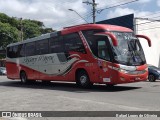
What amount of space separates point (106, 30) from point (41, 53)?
6506 mm

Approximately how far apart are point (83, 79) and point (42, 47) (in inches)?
189

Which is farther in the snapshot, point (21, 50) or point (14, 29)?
point (14, 29)

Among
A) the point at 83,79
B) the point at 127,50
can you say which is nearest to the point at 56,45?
the point at 83,79

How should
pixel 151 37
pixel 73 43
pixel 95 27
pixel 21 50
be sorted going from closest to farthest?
pixel 95 27
pixel 73 43
pixel 21 50
pixel 151 37

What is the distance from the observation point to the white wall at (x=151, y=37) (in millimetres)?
39906

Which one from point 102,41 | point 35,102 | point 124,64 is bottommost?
point 35,102

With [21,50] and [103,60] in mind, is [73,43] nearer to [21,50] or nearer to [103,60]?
[103,60]

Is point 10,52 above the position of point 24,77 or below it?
above

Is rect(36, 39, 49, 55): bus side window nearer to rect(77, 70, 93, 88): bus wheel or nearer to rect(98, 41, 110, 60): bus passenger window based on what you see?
rect(77, 70, 93, 88): bus wheel

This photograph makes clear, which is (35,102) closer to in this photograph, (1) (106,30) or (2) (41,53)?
(1) (106,30)

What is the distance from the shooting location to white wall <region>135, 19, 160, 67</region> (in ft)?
131

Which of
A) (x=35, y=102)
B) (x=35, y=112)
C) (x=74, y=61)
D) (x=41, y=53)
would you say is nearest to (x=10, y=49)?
(x=41, y=53)

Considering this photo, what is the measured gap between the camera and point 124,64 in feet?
54.0

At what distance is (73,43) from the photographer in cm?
1903
